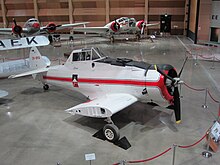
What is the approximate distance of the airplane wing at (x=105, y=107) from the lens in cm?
681

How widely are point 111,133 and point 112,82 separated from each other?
189 cm

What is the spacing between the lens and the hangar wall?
111ft

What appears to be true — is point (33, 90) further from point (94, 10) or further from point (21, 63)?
point (94, 10)

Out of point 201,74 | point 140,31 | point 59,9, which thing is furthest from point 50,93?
point 59,9

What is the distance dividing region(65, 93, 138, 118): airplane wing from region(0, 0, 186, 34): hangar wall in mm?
28269

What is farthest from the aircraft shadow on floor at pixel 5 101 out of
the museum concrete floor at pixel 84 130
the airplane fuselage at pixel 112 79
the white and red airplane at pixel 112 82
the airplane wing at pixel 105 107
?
the airplane wing at pixel 105 107

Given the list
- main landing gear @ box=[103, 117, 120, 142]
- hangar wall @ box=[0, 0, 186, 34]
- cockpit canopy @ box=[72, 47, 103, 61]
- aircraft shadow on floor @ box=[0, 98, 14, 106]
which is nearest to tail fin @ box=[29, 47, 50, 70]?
aircraft shadow on floor @ box=[0, 98, 14, 106]

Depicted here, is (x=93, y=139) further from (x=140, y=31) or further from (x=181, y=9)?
(x=181, y=9)

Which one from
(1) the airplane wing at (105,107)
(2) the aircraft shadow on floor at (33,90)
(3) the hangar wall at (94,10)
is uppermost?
(3) the hangar wall at (94,10)

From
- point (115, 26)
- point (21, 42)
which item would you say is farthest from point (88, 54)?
point (115, 26)

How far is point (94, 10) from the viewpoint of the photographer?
34.6 metres

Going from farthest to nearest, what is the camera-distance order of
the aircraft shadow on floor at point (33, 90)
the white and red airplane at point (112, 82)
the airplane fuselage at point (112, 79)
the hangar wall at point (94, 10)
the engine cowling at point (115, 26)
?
the hangar wall at point (94, 10), the engine cowling at point (115, 26), the aircraft shadow on floor at point (33, 90), the airplane fuselage at point (112, 79), the white and red airplane at point (112, 82)

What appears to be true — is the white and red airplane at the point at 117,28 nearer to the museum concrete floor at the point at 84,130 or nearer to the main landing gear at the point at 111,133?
the museum concrete floor at the point at 84,130

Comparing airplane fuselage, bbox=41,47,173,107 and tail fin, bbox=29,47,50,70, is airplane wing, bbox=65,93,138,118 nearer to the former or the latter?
airplane fuselage, bbox=41,47,173,107
